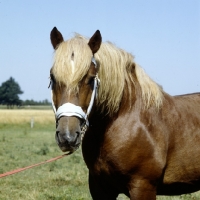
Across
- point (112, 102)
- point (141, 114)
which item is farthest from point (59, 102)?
point (141, 114)

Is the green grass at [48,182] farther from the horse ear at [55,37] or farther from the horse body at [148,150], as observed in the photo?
the horse ear at [55,37]

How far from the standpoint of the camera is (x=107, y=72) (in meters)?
3.53

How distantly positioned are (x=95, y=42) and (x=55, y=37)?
388mm

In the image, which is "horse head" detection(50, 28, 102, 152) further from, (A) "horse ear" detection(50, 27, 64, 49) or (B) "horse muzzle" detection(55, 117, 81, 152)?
(A) "horse ear" detection(50, 27, 64, 49)

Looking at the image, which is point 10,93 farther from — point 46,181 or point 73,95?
point 73,95

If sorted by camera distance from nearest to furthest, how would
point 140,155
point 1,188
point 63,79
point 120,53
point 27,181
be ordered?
point 63,79 < point 140,155 < point 120,53 < point 1,188 < point 27,181

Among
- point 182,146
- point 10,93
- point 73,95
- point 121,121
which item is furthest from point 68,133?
point 10,93

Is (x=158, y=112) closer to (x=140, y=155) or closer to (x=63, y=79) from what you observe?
(x=140, y=155)

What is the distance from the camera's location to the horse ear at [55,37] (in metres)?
3.51

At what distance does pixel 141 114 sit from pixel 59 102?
89cm

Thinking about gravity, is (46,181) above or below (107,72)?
below

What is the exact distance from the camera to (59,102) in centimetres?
316

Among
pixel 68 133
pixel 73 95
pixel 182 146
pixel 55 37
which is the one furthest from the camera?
pixel 182 146

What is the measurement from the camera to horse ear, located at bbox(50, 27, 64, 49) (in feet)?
11.5
